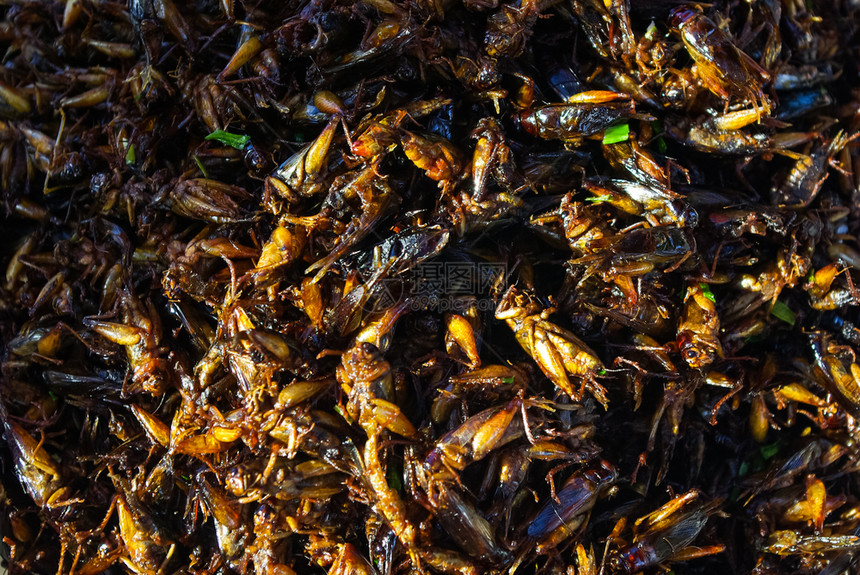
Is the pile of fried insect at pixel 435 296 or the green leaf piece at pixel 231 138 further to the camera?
the green leaf piece at pixel 231 138

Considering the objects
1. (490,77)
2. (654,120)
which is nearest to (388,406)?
(490,77)

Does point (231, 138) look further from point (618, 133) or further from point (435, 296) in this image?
point (618, 133)

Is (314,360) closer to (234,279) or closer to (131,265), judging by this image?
(234,279)

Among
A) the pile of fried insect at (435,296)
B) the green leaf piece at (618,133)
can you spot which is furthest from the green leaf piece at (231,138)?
the green leaf piece at (618,133)

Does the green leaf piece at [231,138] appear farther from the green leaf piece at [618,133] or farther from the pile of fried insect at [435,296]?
the green leaf piece at [618,133]

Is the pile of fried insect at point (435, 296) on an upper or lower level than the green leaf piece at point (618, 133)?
lower

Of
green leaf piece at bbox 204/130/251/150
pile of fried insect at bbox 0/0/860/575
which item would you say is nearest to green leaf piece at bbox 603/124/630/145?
pile of fried insect at bbox 0/0/860/575

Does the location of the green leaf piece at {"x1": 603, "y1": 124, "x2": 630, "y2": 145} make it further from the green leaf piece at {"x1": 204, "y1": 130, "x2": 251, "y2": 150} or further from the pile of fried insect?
the green leaf piece at {"x1": 204, "y1": 130, "x2": 251, "y2": 150}

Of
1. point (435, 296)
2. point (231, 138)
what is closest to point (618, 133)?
point (435, 296)

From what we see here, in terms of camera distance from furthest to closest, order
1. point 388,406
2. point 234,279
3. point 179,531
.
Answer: point 179,531 → point 234,279 → point 388,406
